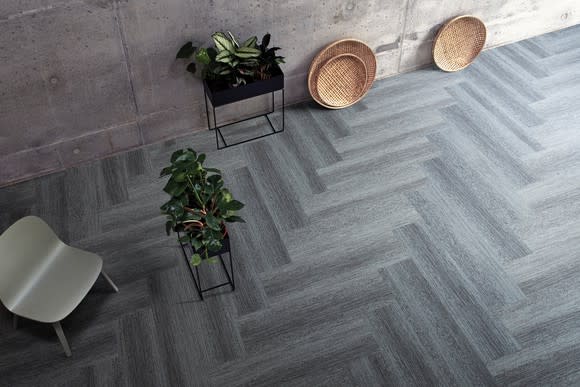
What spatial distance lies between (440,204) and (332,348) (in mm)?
1240

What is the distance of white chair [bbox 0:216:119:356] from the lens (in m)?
2.89

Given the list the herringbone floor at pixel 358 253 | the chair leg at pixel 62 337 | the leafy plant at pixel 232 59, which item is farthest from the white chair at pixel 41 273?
the leafy plant at pixel 232 59

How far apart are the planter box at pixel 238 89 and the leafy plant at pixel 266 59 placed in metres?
0.05

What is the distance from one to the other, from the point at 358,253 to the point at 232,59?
142cm

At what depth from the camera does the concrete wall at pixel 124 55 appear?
3.43m

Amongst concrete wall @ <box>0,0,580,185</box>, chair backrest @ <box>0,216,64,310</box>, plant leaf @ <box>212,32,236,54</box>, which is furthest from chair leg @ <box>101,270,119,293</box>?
plant leaf @ <box>212,32,236,54</box>

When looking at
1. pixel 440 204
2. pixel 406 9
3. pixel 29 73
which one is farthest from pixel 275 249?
pixel 406 9

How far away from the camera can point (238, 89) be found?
380 cm

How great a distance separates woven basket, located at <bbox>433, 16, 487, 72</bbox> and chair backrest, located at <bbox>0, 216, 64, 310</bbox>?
3.20m

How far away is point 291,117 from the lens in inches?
173

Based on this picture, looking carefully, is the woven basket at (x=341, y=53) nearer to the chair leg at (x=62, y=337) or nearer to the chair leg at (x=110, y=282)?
the chair leg at (x=110, y=282)

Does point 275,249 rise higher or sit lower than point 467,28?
lower

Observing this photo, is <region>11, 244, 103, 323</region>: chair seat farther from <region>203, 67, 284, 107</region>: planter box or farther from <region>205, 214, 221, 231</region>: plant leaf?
<region>203, 67, 284, 107</region>: planter box

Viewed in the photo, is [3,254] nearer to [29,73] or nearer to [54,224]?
[54,224]
